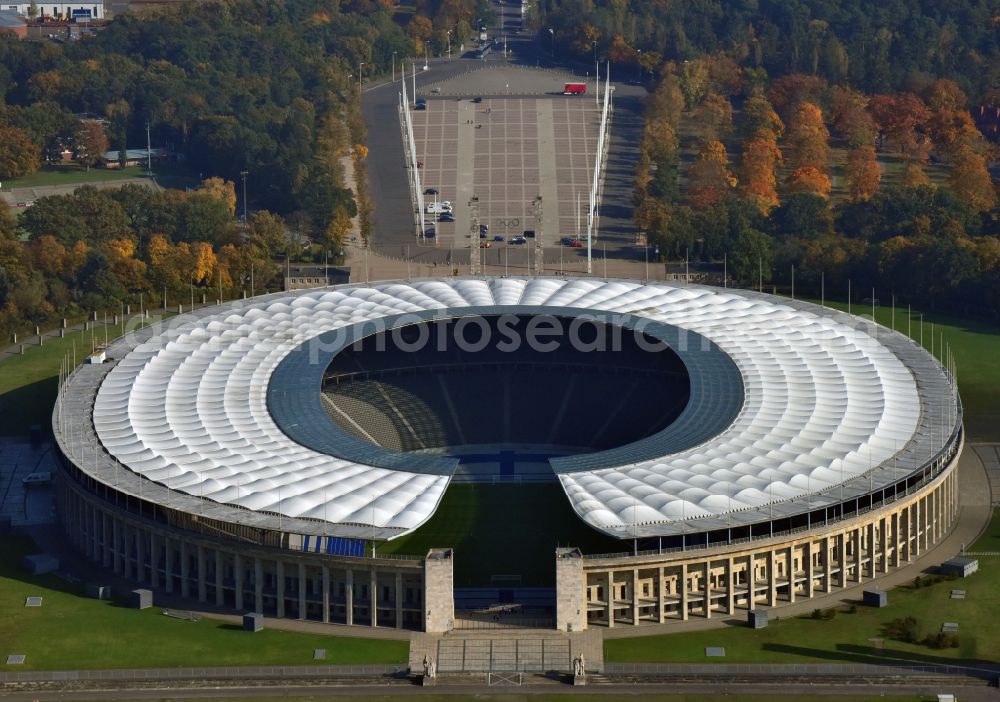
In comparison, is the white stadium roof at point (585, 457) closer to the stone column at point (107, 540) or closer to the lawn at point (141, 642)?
the stone column at point (107, 540)

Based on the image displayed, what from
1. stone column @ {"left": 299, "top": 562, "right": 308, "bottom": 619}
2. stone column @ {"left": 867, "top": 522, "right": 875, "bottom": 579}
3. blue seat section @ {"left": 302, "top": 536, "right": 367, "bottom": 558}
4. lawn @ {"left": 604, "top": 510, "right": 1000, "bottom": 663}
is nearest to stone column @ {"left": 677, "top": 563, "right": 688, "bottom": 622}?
lawn @ {"left": 604, "top": 510, "right": 1000, "bottom": 663}

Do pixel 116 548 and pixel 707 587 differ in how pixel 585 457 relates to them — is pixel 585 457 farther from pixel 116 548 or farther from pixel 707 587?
pixel 116 548

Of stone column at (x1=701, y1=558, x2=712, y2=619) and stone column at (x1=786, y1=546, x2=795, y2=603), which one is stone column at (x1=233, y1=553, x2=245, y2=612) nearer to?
stone column at (x1=701, y1=558, x2=712, y2=619)

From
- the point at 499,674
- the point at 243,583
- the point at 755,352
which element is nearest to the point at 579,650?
the point at 499,674

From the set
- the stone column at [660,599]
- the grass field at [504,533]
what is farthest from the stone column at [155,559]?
the stone column at [660,599]

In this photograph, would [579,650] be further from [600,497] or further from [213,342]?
[213,342]

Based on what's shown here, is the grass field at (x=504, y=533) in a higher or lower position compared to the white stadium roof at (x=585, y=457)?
lower

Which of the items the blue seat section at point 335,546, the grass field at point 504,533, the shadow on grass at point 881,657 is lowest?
the shadow on grass at point 881,657
